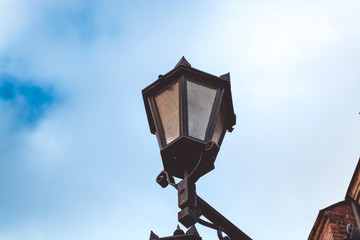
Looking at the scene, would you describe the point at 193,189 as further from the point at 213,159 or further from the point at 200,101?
the point at 200,101

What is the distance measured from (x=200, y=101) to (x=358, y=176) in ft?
16.1

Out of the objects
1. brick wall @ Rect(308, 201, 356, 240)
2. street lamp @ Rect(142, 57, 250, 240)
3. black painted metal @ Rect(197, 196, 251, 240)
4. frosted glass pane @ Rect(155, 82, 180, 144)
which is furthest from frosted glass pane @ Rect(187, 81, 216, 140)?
brick wall @ Rect(308, 201, 356, 240)

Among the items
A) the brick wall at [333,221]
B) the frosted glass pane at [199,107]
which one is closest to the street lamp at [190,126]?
the frosted glass pane at [199,107]

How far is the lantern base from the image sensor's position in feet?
10.5

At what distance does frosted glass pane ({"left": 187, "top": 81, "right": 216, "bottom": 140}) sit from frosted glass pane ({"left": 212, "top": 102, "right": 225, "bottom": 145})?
0.50 ft

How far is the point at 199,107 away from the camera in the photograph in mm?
3424

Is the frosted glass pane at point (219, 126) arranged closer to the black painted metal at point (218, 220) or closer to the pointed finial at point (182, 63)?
the pointed finial at point (182, 63)

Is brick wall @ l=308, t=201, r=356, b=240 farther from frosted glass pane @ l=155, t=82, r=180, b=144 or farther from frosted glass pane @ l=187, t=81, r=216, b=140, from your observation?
frosted glass pane @ l=155, t=82, r=180, b=144

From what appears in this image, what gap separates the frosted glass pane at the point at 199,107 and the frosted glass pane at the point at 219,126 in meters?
0.15

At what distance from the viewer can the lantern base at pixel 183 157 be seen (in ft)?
10.5

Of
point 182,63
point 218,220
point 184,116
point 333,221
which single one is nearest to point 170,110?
point 184,116

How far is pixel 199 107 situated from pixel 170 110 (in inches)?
9.0

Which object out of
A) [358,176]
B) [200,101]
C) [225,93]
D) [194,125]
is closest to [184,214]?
[194,125]

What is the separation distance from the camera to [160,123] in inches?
138
